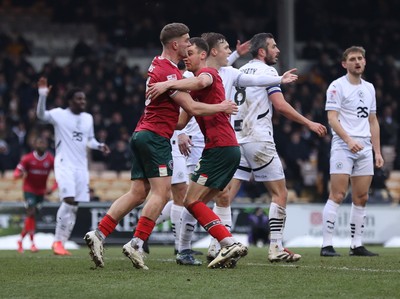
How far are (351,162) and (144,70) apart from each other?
1803 cm

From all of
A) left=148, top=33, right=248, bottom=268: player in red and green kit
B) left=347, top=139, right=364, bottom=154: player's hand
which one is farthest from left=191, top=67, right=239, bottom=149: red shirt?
left=347, top=139, right=364, bottom=154: player's hand

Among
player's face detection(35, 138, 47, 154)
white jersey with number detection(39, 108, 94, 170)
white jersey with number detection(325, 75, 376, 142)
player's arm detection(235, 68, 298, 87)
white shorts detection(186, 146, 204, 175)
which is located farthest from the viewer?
player's face detection(35, 138, 47, 154)

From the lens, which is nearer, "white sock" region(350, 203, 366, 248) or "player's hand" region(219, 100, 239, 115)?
"player's hand" region(219, 100, 239, 115)

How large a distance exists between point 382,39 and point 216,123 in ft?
74.9

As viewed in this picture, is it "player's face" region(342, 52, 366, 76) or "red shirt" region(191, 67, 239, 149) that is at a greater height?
"player's face" region(342, 52, 366, 76)

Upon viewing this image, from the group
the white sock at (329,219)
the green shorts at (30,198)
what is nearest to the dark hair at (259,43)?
the white sock at (329,219)

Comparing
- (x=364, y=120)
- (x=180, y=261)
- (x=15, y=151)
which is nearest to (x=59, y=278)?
(x=180, y=261)

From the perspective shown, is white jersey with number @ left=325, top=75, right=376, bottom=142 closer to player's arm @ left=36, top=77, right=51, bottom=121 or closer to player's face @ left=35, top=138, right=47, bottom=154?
player's arm @ left=36, top=77, right=51, bottom=121

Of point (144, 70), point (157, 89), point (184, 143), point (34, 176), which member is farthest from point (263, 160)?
point (144, 70)

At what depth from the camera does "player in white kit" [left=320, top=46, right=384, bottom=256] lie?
12.1 meters

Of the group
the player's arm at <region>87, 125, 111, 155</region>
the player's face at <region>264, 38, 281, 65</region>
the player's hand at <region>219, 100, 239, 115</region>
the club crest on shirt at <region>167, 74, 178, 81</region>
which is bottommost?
the player's arm at <region>87, 125, 111, 155</region>

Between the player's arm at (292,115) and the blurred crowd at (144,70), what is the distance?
1197cm

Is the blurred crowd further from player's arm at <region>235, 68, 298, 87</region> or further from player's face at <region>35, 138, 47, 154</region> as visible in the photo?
player's arm at <region>235, 68, 298, 87</region>

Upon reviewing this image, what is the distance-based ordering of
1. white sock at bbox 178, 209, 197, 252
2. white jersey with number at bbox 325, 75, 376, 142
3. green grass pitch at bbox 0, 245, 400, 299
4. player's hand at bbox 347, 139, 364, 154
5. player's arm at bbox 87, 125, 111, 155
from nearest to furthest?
green grass pitch at bbox 0, 245, 400, 299 → white sock at bbox 178, 209, 197, 252 → player's hand at bbox 347, 139, 364, 154 → white jersey with number at bbox 325, 75, 376, 142 → player's arm at bbox 87, 125, 111, 155
